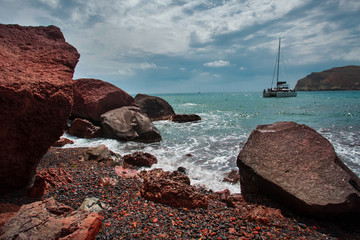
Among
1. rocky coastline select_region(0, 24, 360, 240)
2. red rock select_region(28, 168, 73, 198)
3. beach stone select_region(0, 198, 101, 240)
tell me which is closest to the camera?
beach stone select_region(0, 198, 101, 240)

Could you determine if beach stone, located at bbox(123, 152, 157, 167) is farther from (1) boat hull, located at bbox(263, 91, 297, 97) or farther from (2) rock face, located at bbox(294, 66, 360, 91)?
(2) rock face, located at bbox(294, 66, 360, 91)

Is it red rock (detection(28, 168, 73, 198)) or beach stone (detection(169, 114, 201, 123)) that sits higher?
red rock (detection(28, 168, 73, 198))

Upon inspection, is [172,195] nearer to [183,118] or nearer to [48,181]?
[48,181]

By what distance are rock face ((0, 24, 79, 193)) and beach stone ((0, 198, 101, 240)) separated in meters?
1.16

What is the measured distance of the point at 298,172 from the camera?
4168 mm

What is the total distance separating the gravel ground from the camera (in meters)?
2.97

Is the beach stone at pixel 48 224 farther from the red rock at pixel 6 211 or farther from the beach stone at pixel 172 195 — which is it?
the beach stone at pixel 172 195

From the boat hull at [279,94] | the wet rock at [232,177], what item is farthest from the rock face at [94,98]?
the boat hull at [279,94]

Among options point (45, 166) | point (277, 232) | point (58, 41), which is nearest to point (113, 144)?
point (45, 166)

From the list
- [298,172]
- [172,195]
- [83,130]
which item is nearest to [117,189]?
[172,195]

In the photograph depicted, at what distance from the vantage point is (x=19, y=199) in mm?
3436

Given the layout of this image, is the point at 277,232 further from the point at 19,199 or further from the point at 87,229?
the point at 19,199

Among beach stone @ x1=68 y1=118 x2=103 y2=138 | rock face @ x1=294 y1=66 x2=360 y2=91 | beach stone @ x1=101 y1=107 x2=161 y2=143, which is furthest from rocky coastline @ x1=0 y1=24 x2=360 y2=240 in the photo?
rock face @ x1=294 y1=66 x2=360 y2=91

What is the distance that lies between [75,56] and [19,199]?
3.18 meters
